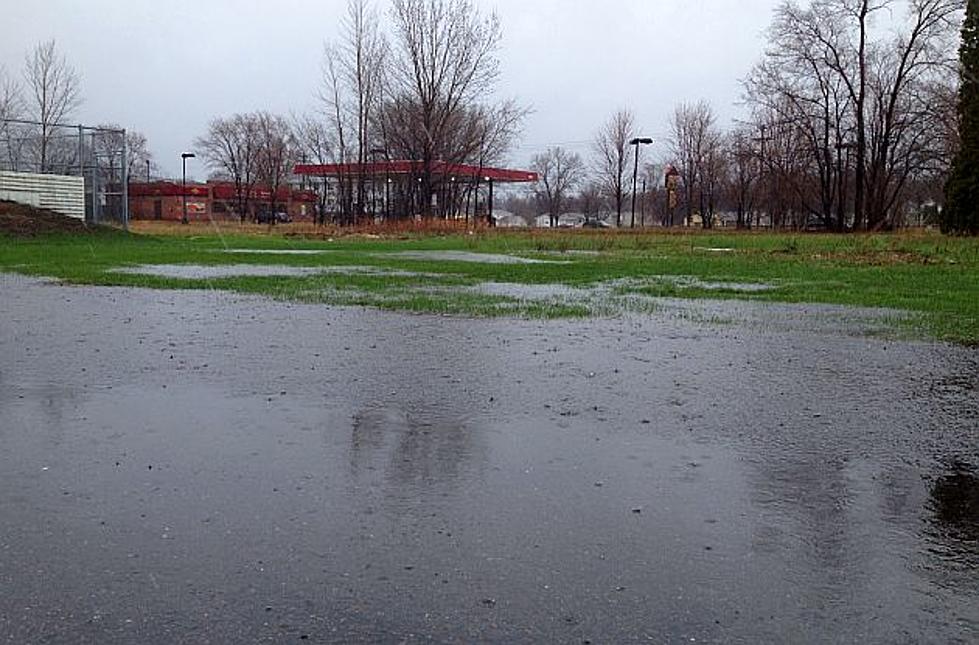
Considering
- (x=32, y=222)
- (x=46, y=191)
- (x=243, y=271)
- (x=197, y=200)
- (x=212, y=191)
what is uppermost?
(x=212, y=191)

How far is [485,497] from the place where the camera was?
4395 millimetres

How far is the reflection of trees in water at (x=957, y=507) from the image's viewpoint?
390 centimetres

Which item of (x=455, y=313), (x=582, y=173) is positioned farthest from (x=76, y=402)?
(x=582, y=173)

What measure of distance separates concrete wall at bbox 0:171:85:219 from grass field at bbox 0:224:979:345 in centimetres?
660

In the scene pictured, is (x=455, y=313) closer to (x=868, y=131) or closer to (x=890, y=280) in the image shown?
(x=890, y=280)

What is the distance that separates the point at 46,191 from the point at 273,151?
188 feet

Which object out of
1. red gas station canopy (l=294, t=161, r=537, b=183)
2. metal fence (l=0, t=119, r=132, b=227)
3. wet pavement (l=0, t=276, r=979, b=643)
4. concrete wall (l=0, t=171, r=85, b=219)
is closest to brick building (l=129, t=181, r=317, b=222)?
red gas station canopy (l=294, t=161, r=537, b=183)

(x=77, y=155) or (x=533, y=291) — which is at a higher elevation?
(x=77, y=155)

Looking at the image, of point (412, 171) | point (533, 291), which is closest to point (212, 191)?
point (412, 171)

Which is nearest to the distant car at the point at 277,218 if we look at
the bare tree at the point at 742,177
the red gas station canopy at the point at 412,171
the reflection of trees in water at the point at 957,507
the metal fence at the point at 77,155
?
the red gas station canopy at the point at 412,171

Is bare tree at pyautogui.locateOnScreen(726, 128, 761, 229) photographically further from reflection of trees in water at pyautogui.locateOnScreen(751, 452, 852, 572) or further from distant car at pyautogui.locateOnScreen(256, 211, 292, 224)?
reflection of trees in water at pyautogui.locateOnScreen(751, 452, 852, 572)

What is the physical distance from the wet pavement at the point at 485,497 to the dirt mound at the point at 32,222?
24.2 meters

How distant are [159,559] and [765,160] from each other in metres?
59.1

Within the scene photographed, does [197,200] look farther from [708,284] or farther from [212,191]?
[708,284]
